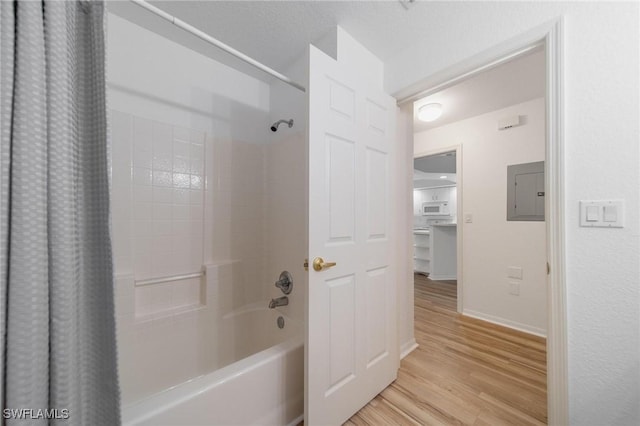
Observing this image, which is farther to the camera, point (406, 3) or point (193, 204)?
point (193, 204)

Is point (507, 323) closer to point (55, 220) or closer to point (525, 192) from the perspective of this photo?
point (525, 192)

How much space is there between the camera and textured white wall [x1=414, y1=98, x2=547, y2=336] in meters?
2.37

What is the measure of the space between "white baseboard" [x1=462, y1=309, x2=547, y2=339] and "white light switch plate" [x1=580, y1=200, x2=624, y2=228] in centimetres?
189

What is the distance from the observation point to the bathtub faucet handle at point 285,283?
175 cm

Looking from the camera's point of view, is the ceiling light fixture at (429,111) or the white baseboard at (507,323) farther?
the ceiling light fixture at (429,111)

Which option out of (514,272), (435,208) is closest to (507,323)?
(514,272)

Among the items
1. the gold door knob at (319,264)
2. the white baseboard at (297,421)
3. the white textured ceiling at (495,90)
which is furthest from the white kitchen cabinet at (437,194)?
the white baseboard at (297,421)

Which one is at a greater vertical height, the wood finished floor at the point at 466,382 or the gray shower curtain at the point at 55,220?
the gray shower curtain at the point at 55,220

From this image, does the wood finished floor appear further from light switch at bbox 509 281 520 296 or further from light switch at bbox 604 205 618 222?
light switch at bbox 604 205 618 222

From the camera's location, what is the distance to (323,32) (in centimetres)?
156

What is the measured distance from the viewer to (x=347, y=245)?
4.35ft

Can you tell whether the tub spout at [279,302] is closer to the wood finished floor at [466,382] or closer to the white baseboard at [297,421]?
the white baseboard at [297,421]

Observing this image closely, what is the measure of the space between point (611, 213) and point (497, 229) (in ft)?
6.02

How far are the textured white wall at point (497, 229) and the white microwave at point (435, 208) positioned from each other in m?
3.69
